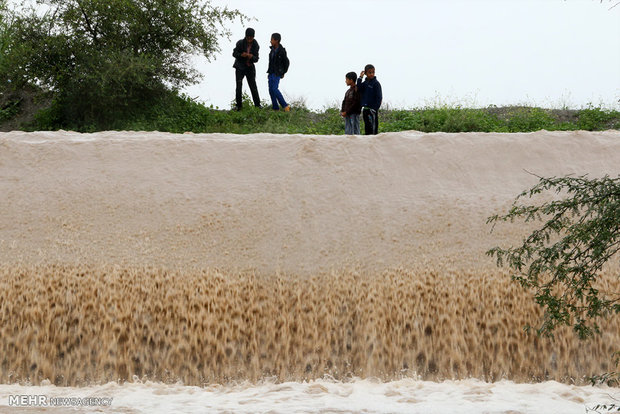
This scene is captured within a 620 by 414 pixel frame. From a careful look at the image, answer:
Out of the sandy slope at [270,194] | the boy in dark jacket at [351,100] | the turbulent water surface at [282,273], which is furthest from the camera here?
the boy in dark jacket at [351,100]

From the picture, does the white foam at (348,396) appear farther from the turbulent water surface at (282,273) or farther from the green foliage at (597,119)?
the green foliage at (597,119)

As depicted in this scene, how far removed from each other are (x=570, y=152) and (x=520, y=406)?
463 cm

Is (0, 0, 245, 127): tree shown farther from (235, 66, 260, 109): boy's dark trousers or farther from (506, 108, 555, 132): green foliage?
(506, 108, 555, 132): green foliage

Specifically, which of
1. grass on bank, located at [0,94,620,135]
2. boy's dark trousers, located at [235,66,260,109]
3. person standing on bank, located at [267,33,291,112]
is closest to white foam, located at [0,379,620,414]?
grass on bank, located at [0,94,620,135]

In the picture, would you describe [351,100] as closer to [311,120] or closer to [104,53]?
[311,120]

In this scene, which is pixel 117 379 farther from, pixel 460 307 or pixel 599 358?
pixel 599 358

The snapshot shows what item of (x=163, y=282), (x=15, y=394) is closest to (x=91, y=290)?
(x=163, y=282)

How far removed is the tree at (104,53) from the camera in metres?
15.7

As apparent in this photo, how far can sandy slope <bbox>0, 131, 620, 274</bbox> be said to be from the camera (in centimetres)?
859

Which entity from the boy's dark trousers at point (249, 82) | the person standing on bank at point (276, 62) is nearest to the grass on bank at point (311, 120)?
the boy's dark trousers at point (249, 82)

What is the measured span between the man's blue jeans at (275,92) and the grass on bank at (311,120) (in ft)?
0.87

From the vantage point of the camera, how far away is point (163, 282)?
8086 mm

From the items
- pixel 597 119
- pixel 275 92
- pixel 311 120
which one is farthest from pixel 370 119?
pixel 597 119

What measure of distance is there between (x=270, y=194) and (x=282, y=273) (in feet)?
4.80
